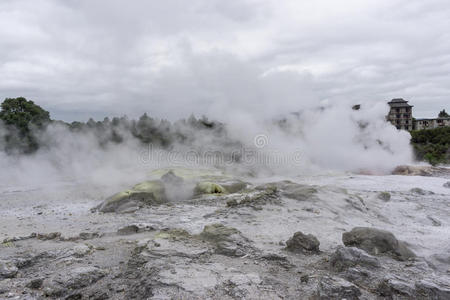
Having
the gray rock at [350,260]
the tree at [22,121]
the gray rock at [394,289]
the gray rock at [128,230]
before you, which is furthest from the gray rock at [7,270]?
the tree at [22,121]

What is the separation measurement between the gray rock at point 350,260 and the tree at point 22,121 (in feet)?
66.9

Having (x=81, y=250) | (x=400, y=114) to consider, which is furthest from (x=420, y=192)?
(x=400, y=114)

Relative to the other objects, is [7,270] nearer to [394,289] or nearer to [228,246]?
[228,246]

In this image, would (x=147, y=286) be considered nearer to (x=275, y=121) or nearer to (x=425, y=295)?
(x=425, y=295)

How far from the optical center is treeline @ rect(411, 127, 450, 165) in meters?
25.9

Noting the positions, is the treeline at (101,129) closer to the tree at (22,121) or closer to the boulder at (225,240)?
the tree at (22,121)

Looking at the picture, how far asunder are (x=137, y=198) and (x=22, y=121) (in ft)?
51.2

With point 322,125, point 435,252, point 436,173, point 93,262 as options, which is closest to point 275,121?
point 322,125

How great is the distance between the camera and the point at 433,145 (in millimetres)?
29672

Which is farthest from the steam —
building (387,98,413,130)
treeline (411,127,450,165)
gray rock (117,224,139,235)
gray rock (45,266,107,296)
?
building (387,98,413,130)

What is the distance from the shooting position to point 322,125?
70.9 ft

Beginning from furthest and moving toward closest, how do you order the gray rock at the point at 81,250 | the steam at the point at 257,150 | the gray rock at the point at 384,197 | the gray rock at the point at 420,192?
the steam at the point at 257,150 → the gray rock at the point at 420,192 → the gray rock at the point at 384,197 → the gray rock at the point at 81,250

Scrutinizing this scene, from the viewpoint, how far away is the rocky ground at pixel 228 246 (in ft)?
14.7

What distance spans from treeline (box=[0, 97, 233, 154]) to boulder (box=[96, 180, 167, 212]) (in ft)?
31.2
